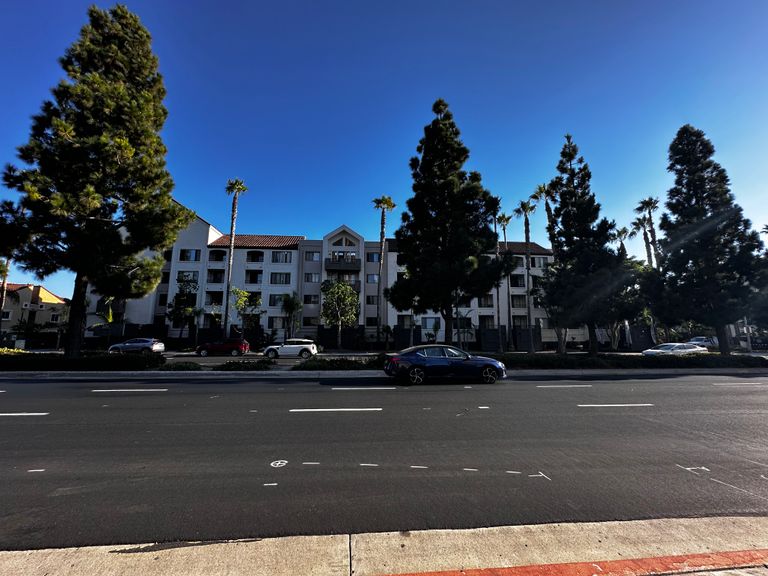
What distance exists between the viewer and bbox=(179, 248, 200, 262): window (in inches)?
1873

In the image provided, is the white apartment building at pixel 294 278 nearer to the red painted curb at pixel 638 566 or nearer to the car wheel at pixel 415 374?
the car wheel at pixel 415 374

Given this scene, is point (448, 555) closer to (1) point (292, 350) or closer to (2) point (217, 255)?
(1) point (292, 350)

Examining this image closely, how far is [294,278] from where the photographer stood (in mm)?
48469

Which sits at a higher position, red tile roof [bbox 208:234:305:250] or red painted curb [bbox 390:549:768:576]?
red tile roof [bbox 208:234:305:250]

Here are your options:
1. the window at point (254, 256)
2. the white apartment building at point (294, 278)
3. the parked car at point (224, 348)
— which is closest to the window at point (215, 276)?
the white apartment building at point (294, 278)

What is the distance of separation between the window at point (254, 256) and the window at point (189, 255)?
6218mm

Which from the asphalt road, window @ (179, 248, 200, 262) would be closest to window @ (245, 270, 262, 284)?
window @ (179, 248, 200, 262)

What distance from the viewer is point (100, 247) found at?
1686 cm

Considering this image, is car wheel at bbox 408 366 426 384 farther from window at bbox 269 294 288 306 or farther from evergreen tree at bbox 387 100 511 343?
window at bbox 269 294 288 306

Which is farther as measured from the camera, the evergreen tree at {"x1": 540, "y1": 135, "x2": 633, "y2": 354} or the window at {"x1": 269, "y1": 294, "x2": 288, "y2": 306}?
the window at {"x1": 269, "y1": 294, "x2": 288, "y2": 306}

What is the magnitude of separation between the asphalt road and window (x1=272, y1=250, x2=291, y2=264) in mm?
40343

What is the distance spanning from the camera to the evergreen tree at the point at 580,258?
2300cm

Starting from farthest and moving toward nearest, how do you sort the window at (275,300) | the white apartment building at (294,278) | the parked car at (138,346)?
the window at (275,300)
the white apartment building at (294,278)
the parked car at (138,346)

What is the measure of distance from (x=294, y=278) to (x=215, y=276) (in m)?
10.1
